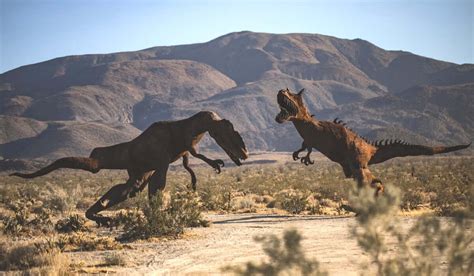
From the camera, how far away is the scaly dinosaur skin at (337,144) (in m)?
12.6

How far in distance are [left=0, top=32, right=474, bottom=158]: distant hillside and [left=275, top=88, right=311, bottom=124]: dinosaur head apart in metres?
74.1

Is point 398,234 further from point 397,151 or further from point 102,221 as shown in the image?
point 397,151

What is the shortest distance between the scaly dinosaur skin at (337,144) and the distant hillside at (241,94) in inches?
2837

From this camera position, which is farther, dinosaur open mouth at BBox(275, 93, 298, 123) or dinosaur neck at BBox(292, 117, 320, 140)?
dinosaur neck at BBox(292, 117, 320, 140)

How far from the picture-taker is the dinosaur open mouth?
481 inches

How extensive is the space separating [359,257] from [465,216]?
4.42 meters

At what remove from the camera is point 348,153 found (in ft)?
44.0

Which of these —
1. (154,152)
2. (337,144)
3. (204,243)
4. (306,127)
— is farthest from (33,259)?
(337,144)

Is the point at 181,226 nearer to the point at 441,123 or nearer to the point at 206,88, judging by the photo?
the point at 441,123

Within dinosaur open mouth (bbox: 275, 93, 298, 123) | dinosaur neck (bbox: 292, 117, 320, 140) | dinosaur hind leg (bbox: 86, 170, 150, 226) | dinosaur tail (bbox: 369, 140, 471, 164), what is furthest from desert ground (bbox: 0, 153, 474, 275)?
dinosaur open mouth (bbox: 275, 93, 298, 123)

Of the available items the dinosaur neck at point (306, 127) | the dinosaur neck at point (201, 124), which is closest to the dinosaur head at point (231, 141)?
the dinosaur neck at point (201, 124)

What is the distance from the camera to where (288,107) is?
488 inches

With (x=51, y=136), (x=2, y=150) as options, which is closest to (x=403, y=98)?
(x=51, y=136)

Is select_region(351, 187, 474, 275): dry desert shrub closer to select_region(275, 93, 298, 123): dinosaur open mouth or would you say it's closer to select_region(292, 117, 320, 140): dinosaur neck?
select_region(275, 93, 298, 123): dinosaur open mouth
